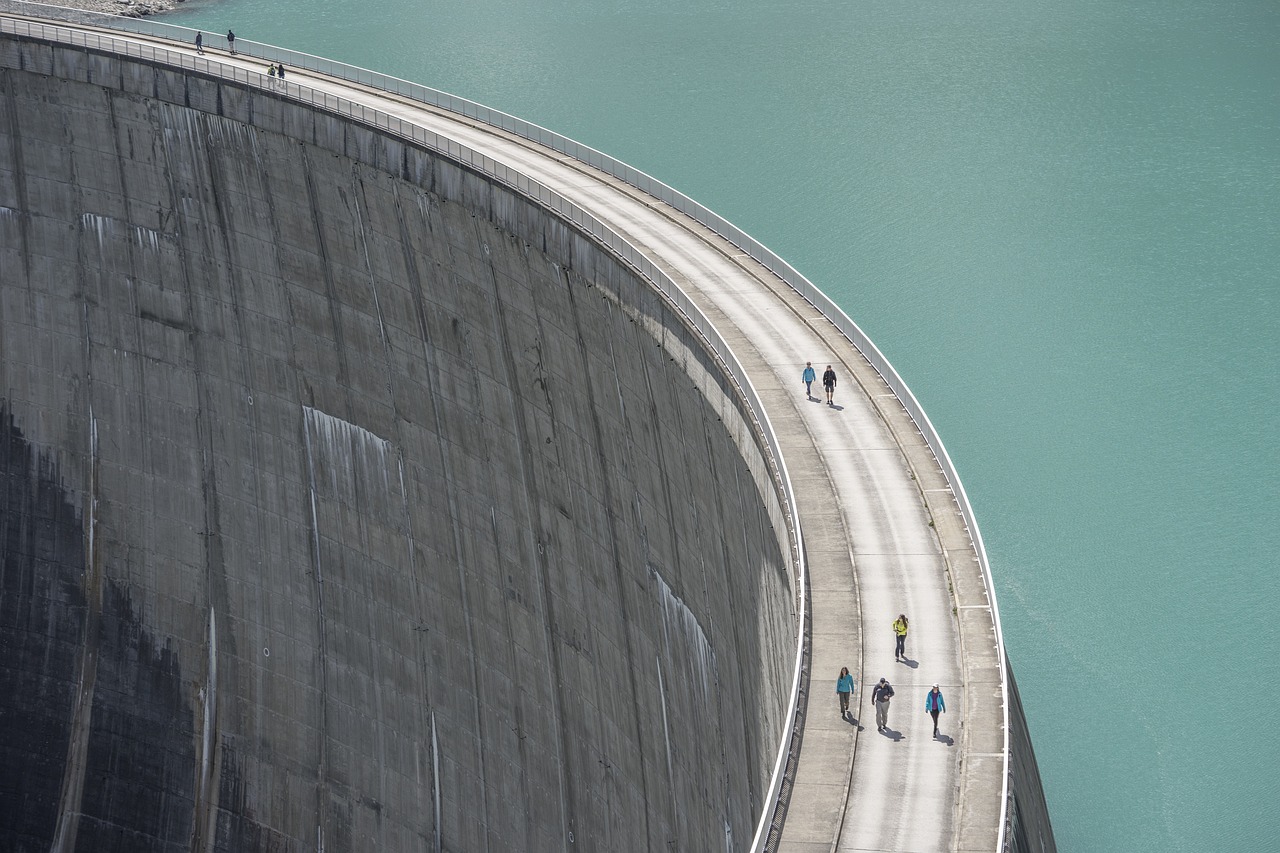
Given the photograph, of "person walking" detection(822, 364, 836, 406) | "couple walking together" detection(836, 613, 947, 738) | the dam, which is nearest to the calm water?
the dam

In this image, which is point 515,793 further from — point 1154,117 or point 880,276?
point 1154,117

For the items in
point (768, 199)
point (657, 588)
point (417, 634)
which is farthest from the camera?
point (768, 199)

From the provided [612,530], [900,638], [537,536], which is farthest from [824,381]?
[537,536]

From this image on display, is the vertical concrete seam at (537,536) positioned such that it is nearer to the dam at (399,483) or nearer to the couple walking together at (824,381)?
the dam at (399,483)

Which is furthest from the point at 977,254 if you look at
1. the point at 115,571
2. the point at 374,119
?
the point at 115,571

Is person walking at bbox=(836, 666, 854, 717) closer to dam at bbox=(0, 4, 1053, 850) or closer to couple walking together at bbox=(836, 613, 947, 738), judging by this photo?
couple walking together at bbox=(836, 613, 947, 738)

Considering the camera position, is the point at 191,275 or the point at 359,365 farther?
the point at 191,275

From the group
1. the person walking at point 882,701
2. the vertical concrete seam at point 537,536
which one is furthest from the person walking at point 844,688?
the vertical concrete seam at point 537,536
